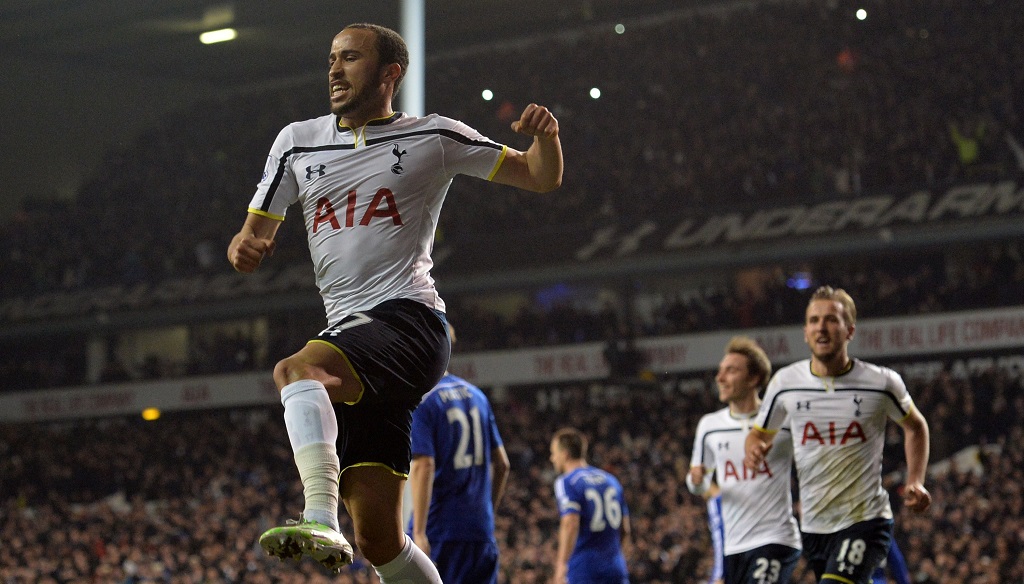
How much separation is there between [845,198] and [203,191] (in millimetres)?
15080

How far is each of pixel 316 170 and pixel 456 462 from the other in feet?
8.73

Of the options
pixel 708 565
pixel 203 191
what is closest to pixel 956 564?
pixel 708 565

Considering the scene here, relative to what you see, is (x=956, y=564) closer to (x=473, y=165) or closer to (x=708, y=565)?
(x=708, y=565)

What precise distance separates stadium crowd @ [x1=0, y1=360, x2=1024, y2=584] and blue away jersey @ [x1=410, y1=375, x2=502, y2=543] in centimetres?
890

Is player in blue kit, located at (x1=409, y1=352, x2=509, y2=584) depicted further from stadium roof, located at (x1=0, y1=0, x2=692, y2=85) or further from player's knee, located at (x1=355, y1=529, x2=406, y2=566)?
stadium roof, located at (x1=0, y1=0, x2=692, y2=85)

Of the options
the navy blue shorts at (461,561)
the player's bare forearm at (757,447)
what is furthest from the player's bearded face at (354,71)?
the player's bare forearm at (757,447)

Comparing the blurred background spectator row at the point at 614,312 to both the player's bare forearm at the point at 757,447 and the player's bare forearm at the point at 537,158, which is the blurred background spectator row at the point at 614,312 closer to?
the player's bare forearm at the point at 757,447

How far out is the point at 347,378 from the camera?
3.92 m

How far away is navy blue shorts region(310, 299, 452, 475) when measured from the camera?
13.0 ft

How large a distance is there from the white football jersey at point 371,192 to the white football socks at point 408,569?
840mm

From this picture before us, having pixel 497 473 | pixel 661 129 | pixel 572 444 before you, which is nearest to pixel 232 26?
pixel 661 129

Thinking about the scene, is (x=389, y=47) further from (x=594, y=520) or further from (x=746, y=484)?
(x=594, y=520)

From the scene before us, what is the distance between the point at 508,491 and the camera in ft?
65.4

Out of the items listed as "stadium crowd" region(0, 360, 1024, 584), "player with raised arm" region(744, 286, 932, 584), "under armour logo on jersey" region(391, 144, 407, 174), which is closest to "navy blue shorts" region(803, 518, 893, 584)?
"player with raised arm" region(744, 286, 932, 584)
